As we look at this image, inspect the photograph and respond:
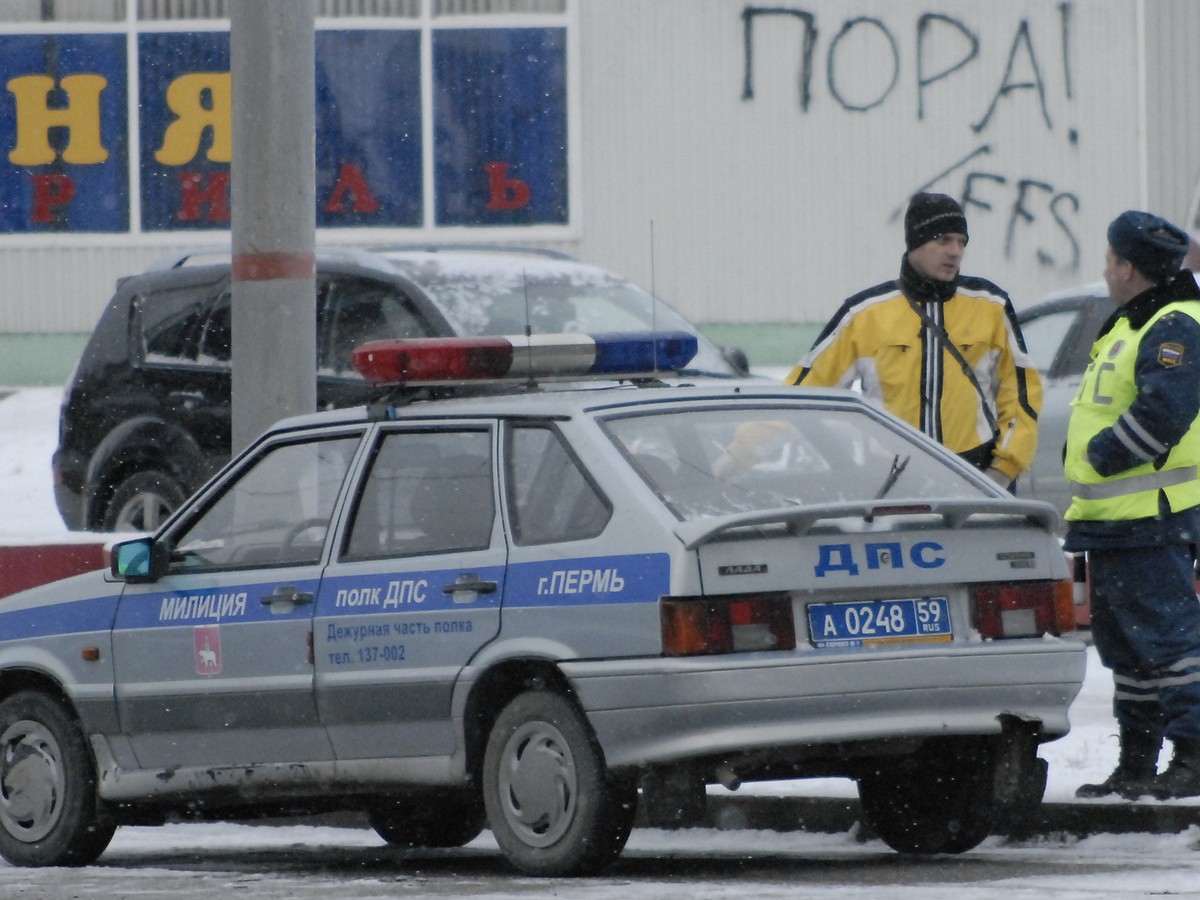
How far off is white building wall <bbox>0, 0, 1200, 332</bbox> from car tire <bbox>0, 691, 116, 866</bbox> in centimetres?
1703

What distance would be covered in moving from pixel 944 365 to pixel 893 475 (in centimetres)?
130

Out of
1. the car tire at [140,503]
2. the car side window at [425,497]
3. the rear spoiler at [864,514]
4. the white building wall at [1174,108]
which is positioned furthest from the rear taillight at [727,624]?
the white building wall at [1174,108]

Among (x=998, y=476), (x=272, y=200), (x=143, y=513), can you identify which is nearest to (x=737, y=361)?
(x=143, y=513)

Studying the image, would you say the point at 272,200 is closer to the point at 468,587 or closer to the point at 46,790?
the point at 46,790

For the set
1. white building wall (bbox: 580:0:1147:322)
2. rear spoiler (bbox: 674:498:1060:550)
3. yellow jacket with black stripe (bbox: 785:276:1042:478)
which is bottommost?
rear spoiler (bbox: 674:498:1060:550)

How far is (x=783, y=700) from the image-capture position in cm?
669

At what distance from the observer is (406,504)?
764 centimetres

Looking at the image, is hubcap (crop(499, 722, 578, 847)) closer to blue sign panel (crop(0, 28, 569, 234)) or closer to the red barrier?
the red barrier

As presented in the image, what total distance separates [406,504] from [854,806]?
1.71 m

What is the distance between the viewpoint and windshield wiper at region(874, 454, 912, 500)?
729 centimetres

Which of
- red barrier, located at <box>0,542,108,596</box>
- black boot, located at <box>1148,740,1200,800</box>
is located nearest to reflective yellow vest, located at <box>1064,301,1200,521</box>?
black boot, located at <box>1148,740,1200,800</box>

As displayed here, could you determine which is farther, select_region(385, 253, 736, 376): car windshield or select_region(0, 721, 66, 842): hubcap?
select_region(385, 253, 736, 376): car windshield

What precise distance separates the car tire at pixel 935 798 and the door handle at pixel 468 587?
3.95ft

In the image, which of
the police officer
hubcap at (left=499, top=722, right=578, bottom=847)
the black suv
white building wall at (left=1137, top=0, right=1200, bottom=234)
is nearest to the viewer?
hubcap at (left=499, top=722, right=578, bottom=847)
